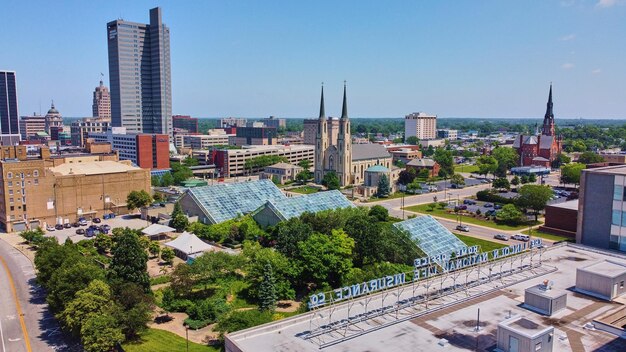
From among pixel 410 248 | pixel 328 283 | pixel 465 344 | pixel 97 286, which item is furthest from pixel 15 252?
pixel 465 344

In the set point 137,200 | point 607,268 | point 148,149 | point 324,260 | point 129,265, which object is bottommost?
point 137,200

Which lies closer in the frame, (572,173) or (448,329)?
(448,329)

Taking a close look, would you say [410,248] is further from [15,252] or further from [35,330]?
[15,252]

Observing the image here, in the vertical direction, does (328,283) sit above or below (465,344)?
below

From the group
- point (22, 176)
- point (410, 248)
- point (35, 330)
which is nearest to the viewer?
point (35, 330)

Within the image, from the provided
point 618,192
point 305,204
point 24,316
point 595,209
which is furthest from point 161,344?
point 618,192

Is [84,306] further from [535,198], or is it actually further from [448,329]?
[535,198]
